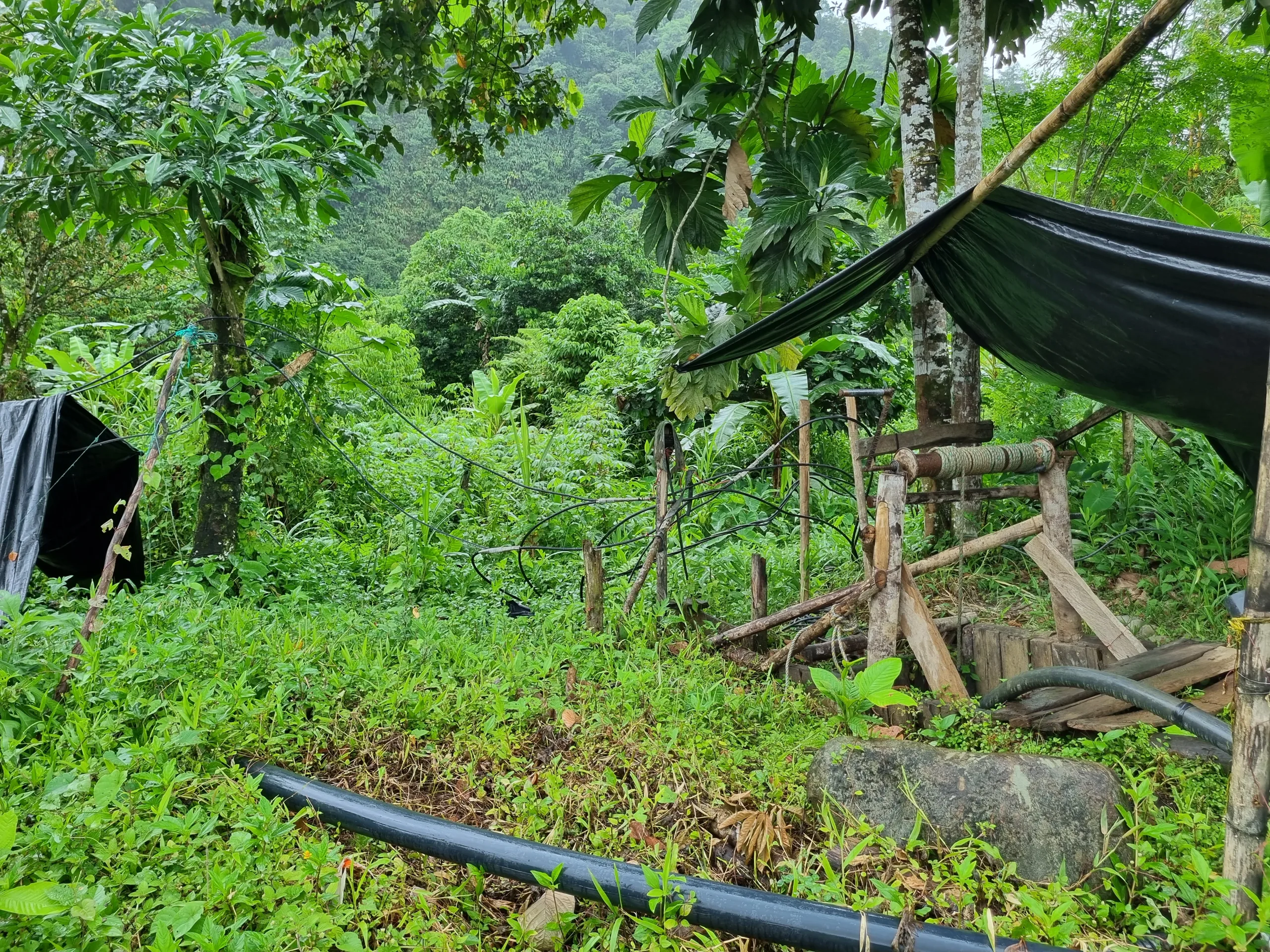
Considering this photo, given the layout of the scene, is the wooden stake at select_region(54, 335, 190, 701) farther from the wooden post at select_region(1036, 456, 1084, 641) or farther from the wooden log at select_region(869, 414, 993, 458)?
the wooden post at select_region(1036, 456, 1084, 641)

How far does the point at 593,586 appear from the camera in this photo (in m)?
3.52

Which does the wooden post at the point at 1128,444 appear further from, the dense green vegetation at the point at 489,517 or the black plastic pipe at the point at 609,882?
the black plastic pipe at the point at 609,882

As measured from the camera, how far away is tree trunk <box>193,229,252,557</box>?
13.4ft

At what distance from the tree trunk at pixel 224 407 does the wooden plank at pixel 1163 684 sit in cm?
378

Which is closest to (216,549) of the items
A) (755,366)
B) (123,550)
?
(123,550)

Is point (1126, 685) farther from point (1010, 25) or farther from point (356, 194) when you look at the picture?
point (356, 194)

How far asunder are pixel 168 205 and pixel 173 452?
1.60 metres

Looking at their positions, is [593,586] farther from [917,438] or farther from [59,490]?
[59,490]

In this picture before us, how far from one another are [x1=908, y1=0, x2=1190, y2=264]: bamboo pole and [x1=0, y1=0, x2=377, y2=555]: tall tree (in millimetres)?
2546

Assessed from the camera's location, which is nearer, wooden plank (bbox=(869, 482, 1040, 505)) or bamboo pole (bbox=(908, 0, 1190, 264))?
bamboo pole (bbox=(908, 0, 1190, 264))

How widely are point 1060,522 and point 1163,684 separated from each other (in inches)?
24.9

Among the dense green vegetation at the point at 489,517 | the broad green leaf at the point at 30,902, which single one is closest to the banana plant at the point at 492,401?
the dense green vegetation at the point at 489,517

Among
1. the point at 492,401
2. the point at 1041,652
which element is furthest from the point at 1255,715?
the point at 492,401

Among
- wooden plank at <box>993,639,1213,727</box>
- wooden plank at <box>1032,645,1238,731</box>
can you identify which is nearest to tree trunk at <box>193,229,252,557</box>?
wooden plank at <box>993,639,1213,727</box>
